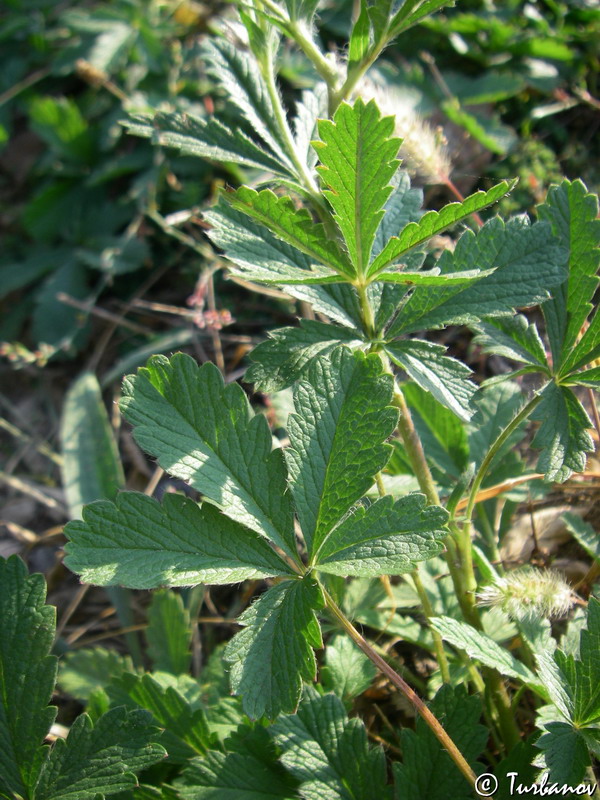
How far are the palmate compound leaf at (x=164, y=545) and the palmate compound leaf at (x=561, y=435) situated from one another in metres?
0.45

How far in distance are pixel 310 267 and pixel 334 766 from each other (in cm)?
86

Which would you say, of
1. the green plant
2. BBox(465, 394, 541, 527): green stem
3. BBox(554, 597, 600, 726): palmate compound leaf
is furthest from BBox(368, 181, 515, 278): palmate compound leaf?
BBox(554, 597, 600, 726): palmate compound leaf

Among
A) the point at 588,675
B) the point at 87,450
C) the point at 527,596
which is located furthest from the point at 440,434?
the point at 87,450

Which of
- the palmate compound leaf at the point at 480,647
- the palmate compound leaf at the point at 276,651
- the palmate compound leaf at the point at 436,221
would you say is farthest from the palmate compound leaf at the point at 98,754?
the palmate compound leaf at the point at 436,221

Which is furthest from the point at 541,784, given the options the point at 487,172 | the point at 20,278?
the point at 20,278

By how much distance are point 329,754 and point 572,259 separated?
3.13ft

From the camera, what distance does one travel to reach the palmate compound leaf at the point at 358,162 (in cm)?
90

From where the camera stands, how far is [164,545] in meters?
1.05

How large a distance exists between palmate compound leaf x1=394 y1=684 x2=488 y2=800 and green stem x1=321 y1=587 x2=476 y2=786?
1.4 inches

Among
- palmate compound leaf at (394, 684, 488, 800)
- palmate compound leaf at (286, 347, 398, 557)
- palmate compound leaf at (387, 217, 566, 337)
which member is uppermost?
palmate compound leaf at (387, 217, 566, 337)

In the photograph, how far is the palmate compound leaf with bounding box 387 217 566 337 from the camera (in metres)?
1.10

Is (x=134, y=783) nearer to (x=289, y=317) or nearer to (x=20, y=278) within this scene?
(x=289, y=317)

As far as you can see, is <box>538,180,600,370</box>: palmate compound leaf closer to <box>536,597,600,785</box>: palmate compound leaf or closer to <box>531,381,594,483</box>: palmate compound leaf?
<box>531,381,594,483</box>: palmate compound leaf

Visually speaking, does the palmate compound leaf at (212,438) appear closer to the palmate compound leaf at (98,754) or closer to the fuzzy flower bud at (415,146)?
the palmate compound leaf at (98,754)
